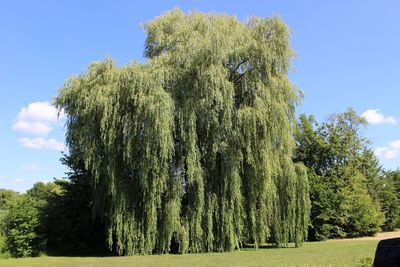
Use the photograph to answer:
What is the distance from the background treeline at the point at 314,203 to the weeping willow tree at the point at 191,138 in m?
3.31

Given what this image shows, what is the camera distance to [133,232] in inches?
826

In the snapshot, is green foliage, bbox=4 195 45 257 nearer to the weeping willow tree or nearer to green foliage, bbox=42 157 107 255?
green foliage, bbox=42 157 107 255

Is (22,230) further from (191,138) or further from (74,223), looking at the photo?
(191,138)

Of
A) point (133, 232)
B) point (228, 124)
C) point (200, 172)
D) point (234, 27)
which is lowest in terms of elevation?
point (133, 232)

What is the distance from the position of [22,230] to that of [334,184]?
24443 mm

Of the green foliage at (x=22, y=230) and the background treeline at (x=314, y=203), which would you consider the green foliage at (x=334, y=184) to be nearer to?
the background treeline at (x=314, y=203)

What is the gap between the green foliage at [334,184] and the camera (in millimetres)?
32688

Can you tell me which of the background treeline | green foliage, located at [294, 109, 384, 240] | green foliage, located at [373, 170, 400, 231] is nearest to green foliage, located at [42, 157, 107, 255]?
the background treeline

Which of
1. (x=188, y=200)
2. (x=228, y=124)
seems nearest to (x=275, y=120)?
(x=228, y=124)

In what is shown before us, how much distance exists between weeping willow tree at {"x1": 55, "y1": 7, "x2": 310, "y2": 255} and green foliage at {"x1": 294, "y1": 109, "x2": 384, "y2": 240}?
33.2 feet

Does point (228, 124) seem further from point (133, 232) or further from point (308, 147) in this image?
point (308, 147)

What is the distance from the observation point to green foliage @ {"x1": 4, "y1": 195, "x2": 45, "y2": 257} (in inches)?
849

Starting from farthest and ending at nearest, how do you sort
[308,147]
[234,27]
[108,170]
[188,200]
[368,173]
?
[368,173]
[308,147]
[234,27]
[188,200]
[108,170]

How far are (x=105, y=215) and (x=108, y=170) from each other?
2.65 m
